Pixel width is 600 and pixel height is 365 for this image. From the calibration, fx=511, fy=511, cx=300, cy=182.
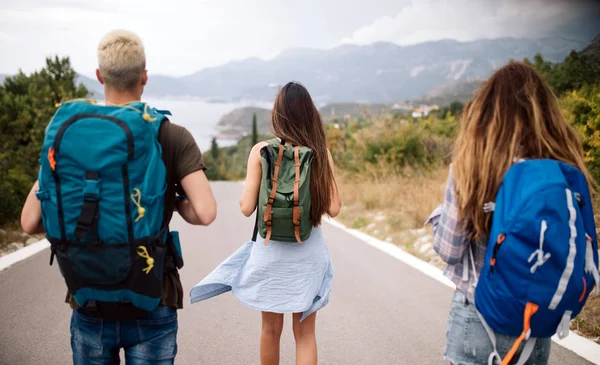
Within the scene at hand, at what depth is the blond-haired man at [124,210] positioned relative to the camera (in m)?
1.83

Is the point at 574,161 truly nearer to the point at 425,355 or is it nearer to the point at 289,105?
the point at 289,105

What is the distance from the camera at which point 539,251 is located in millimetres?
1745

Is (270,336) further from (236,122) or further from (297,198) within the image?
(236,122)

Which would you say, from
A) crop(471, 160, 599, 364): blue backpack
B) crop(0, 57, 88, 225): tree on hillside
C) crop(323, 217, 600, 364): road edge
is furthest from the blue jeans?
crop(0, 57, 88, 225): tree on hillside

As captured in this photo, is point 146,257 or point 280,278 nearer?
point 146,257

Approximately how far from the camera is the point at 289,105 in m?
2.94

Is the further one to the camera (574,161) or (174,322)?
(174,322)

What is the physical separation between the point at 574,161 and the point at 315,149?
1.37 metres

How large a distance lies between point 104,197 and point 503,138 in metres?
1.51

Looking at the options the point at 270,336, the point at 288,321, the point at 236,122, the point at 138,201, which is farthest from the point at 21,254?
the point at 236,122

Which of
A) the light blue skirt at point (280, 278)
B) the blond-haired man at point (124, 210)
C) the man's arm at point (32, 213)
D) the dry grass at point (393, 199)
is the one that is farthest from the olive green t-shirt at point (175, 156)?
the dry grass at point (393, 199)

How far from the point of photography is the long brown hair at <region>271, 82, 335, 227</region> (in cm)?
292

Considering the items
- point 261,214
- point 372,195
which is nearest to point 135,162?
point 261,214

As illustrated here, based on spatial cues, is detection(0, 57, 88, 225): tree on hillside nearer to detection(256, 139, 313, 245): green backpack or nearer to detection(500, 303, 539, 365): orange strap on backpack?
detection(256, 139, 313, 245): green backpack
